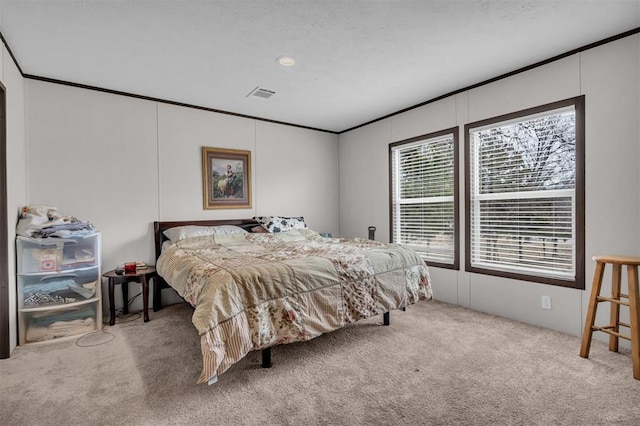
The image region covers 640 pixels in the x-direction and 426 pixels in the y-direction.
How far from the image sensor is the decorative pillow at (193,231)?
11.9ft

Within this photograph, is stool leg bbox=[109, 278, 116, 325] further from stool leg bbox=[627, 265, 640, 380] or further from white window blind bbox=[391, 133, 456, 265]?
stool leg bbox=[627, 265, 640, 380]

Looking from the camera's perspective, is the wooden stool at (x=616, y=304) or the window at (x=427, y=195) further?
the window at (x=427, y=195)

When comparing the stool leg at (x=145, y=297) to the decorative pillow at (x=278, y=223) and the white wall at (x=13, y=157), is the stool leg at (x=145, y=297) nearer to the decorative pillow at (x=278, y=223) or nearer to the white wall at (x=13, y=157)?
the white wall at (x=13, y=157)

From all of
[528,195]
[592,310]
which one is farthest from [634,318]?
[528,195]

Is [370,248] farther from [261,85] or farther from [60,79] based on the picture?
[60,79]

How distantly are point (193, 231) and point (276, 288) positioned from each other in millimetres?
1946

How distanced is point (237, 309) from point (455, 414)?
1352mm

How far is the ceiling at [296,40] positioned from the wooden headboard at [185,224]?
1493 mm

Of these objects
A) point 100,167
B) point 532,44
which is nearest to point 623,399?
point 532,44

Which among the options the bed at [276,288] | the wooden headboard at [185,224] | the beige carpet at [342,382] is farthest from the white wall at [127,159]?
the beige carpet at [342,382]

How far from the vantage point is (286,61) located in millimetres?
2881

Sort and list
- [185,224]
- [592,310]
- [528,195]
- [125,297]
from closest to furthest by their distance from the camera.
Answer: [592,310] < [528,195] < [125,297] < [185,224]

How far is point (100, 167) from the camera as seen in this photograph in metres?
3.46

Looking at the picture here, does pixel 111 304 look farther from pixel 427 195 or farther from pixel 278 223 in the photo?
pixel 427 195
